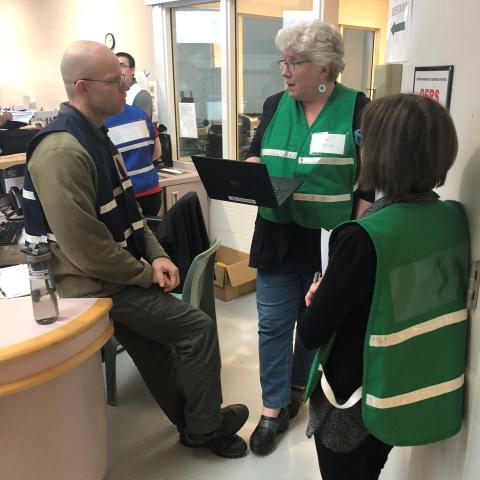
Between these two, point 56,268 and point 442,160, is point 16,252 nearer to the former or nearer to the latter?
point 56,268

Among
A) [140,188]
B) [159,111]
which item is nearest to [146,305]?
[140,188]

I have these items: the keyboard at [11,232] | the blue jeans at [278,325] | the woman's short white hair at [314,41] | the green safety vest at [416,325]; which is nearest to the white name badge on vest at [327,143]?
the woman's short white hair at [314,41]

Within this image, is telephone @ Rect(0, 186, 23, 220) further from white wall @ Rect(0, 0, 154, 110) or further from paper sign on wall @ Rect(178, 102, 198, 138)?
white wall @ Rect(0, 0, 154, 110)

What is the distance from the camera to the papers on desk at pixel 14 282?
1.78 m

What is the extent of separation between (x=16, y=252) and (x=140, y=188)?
983mm

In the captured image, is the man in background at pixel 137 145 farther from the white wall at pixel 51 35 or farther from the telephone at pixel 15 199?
the white wall at pixel 51 35

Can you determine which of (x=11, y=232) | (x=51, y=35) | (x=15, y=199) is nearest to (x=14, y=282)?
(x=11, y=232)

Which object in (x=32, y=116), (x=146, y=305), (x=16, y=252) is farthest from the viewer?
(x=32, y=116)

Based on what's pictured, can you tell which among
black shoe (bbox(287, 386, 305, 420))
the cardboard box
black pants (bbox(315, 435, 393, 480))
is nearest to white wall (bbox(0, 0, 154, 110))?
the cardboard box

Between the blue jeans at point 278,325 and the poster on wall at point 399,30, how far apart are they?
0.85m

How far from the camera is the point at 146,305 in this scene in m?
1.75

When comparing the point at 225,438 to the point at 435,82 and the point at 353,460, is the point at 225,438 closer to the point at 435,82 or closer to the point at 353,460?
the point at 353,460

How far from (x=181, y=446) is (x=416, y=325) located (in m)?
1.41

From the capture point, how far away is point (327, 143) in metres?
1.66
